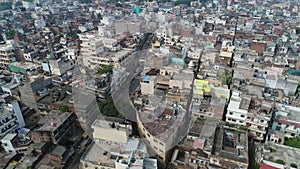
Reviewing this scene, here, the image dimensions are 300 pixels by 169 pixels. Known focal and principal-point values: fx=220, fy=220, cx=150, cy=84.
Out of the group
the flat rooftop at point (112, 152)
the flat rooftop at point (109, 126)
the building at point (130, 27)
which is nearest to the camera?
the flat rooftop at point (112, 152)

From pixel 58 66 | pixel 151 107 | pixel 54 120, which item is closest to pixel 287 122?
pixel 151 107

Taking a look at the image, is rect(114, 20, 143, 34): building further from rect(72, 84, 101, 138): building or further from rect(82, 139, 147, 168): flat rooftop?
rect(82, 139, 147, 168): flat rooftop

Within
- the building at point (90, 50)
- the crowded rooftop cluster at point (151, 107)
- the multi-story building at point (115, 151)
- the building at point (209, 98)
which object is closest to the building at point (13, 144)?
the crowded rooftop cluster at point (151, 107)

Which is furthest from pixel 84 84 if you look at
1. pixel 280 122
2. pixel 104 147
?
pixel 280 122

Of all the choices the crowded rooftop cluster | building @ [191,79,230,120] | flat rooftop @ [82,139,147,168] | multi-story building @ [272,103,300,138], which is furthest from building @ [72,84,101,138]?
multi-story building @ [272,103,300,138]

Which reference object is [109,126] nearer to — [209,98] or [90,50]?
[209,98]

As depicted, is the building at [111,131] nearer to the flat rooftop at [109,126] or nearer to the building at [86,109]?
the flat rooftop at [109,126]

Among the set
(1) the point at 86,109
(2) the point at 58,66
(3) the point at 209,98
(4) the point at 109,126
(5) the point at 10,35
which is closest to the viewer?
(4) the point at 109,126

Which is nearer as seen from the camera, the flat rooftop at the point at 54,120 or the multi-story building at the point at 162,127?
the multi-story building at the point at 162,127
